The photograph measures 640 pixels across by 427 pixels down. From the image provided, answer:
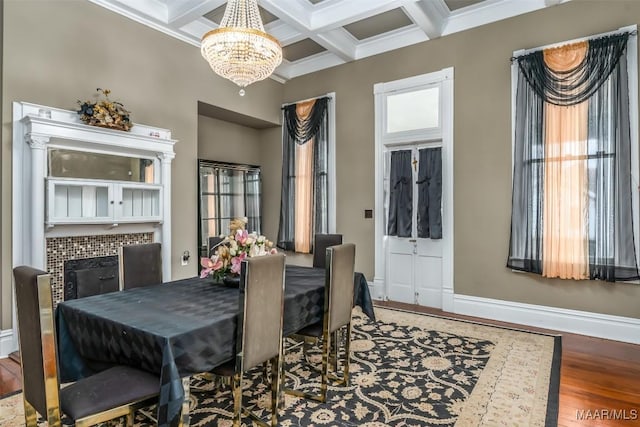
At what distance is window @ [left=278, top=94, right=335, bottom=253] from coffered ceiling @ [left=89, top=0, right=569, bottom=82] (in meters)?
1.00

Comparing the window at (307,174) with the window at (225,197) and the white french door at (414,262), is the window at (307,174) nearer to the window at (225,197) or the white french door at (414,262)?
the window at (225,197)

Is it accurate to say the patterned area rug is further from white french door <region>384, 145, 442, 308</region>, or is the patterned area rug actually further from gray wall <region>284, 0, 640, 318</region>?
white french door <region>384, 145, 442, 308</region>

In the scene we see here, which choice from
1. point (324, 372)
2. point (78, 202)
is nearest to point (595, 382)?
point (324, 372)

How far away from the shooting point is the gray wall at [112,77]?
3.34 m

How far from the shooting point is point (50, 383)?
154cm

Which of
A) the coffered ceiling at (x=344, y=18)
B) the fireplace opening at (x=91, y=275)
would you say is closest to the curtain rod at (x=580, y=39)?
the coffered ceiling at (x=344, y=18)

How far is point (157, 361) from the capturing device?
67.8 inches

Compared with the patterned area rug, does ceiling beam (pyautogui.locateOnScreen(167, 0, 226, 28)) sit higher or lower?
higher

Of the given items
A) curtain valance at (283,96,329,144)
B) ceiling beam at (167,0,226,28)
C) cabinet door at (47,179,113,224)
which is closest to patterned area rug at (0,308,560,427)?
cabinet door at (47,179,113,224)

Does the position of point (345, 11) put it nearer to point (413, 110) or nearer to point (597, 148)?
point (413, 110)

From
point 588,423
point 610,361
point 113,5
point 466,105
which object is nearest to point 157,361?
point 588,423

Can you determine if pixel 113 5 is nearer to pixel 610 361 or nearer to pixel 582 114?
pixel 582 114

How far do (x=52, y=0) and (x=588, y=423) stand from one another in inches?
219

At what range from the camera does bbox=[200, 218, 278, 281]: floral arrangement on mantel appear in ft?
8.31
